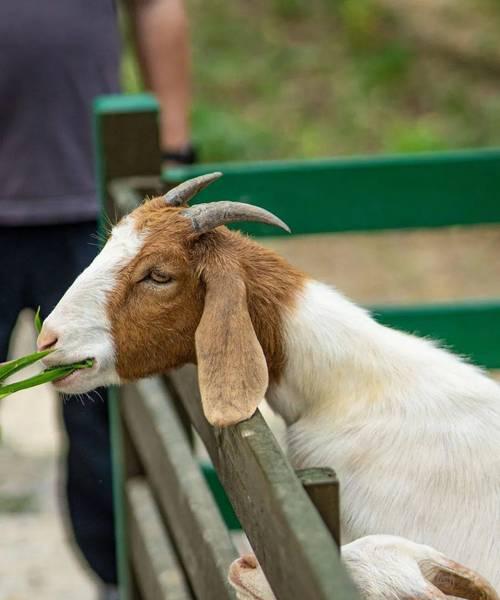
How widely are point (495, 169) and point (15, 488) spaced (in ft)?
8.47

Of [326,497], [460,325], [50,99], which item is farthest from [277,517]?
[50,99]

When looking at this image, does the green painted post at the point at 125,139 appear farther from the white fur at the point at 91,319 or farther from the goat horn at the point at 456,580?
the goat horn at the point at 456,580

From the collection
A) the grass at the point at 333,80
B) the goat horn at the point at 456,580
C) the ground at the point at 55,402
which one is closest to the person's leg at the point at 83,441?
the ground at the point at 55,402

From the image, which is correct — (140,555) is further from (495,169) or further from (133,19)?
(133,19)

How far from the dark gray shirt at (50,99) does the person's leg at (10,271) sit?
49 millimetres

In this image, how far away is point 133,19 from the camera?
387 centimetres

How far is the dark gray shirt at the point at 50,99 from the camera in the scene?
3.42 metres

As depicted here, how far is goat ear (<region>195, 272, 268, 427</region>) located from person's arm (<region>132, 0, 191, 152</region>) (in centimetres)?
174

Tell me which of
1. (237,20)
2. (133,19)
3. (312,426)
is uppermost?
(133,19)

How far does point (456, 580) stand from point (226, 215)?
0.75 m

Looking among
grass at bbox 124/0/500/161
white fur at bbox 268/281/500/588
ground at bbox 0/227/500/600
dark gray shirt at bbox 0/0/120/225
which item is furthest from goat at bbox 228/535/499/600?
grass at bbox 124/0/500/161

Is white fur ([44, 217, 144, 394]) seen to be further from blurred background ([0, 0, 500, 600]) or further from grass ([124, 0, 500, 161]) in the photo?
grass ([124, 0, 500, 161])

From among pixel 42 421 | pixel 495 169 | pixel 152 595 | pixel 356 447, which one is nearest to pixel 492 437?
pixel 356 447

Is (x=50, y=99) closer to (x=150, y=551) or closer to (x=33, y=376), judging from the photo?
(x=150, y=551)
